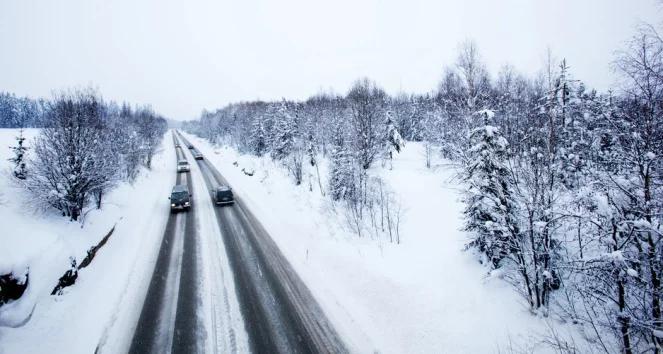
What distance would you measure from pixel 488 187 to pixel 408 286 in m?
4.75

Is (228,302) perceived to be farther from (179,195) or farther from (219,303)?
(179,195)

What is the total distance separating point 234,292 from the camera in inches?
398

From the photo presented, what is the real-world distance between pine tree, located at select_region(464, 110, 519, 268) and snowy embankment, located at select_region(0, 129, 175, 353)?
12.2 metres

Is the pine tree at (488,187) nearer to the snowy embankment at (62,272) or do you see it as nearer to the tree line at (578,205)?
the tree line at (578,205)

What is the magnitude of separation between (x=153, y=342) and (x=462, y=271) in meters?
10.8

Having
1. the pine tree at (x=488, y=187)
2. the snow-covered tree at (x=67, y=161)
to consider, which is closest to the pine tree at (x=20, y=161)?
the snow-covered tree at (x=67, y=161)

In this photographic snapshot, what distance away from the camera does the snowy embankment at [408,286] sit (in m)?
8.05

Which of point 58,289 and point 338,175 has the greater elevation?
point 338,175

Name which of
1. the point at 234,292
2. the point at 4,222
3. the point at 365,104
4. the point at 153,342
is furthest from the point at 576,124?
the point at 4,222

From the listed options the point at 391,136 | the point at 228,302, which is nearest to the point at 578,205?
the point at 228,302

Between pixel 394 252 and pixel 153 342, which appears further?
pixel 394 252

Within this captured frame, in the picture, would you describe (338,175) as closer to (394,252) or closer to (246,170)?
(394,252)

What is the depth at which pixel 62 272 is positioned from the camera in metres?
10.0

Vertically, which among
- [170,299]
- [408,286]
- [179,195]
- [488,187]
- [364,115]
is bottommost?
[408,286]
